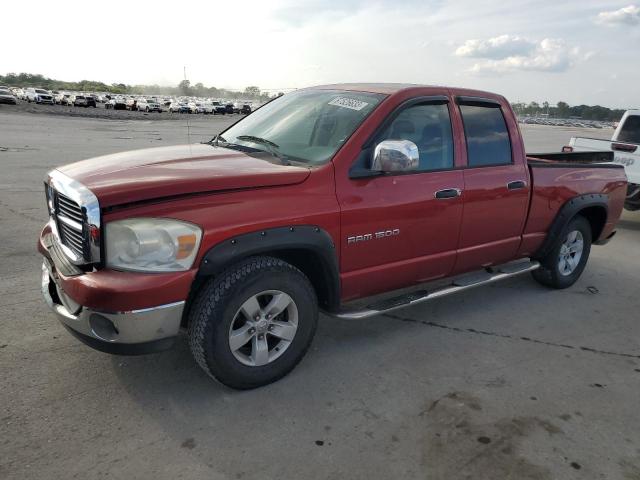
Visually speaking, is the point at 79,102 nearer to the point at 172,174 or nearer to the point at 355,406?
the point at 172,174

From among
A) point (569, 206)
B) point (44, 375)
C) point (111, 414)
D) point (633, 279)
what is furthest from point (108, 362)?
point (633, 279)

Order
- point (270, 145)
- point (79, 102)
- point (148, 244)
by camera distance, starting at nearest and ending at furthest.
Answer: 1. point (148, 244)
2. point (270, 145)
3. point (79, 102)

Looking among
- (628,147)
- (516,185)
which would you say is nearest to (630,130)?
(628,147)

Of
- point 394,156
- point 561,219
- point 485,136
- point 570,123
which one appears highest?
point 570,123

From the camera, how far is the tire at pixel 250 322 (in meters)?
2.89

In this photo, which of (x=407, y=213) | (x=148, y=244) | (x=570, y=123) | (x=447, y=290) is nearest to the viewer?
(x=148, y=244)

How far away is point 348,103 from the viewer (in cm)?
380

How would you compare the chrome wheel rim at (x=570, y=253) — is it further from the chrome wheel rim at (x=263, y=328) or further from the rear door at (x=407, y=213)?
the chrome wheel rim at (x=263, y=328)

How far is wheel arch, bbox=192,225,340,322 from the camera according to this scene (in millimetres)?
2838

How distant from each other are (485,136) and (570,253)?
188cm

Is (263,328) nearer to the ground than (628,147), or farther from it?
nearer to the ground

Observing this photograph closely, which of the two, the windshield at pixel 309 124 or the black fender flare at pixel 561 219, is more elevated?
the windshield at pixel 309 124

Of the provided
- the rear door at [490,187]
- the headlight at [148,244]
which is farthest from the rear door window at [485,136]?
the headlight at [148,244]

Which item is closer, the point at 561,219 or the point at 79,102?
the point at 561,219
